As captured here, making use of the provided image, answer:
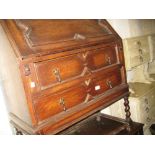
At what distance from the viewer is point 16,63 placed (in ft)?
4.70

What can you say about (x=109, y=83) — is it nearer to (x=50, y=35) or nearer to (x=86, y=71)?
(x=86, y=71)

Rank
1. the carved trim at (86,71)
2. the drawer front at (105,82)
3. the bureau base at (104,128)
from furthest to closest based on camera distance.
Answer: the bureau base at (104,128) < the drawer front at (105,82) < the carved trim at (86,71)

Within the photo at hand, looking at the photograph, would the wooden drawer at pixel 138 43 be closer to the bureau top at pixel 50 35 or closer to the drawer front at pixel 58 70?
the bureau top at pixel 50 35

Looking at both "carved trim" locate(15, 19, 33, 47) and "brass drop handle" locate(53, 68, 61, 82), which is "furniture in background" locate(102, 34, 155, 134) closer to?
"brass drop handle" locate(53, 68, 61, 82)

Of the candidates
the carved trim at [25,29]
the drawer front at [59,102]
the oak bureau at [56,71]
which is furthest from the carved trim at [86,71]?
the carved trim at [25,29]

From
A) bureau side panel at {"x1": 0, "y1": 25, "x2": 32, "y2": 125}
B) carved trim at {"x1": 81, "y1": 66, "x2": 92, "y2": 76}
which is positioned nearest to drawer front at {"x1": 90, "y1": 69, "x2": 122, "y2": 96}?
carved trim at {"x1": 81, "y1": 66, "x2": 92, "y2": 76}

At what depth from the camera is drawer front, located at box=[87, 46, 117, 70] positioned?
192 cm

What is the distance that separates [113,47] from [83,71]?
53cm

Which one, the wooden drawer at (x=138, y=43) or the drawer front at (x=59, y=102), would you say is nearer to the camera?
the drawer front at (x=59, y=102)

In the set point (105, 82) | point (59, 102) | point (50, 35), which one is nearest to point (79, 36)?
point (50, 35)

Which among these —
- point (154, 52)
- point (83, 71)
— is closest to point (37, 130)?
point (83, 71)

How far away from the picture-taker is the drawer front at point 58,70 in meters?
1.54

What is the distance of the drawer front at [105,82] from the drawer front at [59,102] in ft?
0.46
